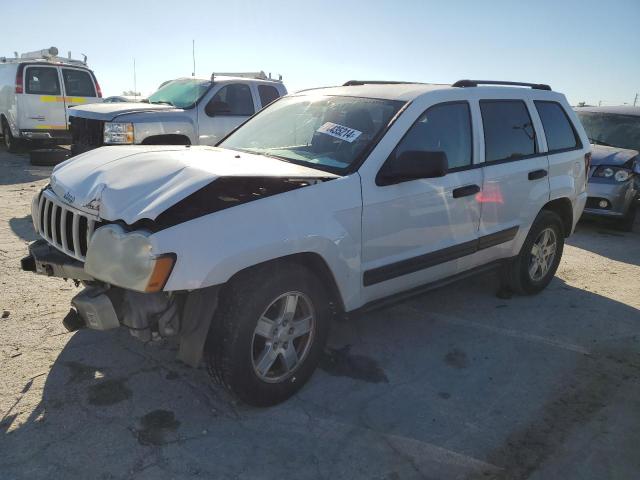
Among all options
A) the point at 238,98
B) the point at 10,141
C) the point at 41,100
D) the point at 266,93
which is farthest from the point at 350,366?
the point at 10,141

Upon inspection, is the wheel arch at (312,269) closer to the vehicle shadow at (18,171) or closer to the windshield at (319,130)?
the windshield at (319,130)

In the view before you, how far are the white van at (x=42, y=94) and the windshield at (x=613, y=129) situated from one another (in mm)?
10971

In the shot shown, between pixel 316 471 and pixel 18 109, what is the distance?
12.4m

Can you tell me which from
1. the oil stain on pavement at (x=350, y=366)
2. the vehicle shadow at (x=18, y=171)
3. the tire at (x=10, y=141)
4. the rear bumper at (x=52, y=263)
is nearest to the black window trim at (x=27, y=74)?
the tire at (x=10, y=141)

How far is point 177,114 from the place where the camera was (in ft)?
26.5

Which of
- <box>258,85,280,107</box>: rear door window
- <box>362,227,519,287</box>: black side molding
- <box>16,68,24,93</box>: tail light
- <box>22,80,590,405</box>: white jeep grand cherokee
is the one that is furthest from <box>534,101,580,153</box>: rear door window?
<box>16,68,24,93</box>: tail light

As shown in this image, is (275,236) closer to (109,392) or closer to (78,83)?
(109,392)

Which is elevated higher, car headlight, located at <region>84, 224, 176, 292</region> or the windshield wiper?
the windshield wiper

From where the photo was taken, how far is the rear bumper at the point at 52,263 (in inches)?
114

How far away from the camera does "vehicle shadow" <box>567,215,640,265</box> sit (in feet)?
22.5

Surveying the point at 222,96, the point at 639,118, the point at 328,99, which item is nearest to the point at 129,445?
the point at 328,99

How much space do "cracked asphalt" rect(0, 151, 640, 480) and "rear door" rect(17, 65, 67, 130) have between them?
9225 mm

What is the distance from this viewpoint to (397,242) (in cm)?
350

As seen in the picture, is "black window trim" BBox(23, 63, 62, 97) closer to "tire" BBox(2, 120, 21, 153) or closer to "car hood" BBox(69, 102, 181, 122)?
"tire" BBox(2, 120, 21, 153)
